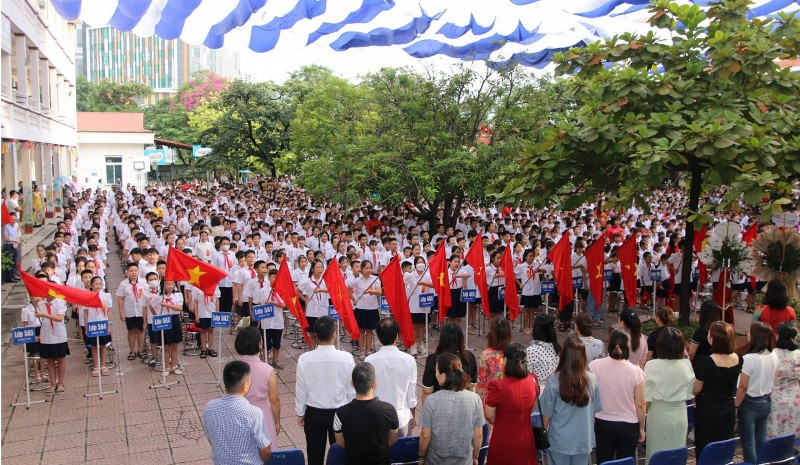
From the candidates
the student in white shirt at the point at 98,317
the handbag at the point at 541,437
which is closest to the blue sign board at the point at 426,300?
the student in white shirt at the point at 98,317

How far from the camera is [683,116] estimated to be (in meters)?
9.26

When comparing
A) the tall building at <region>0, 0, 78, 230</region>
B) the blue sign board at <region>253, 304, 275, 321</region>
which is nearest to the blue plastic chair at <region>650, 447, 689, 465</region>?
the blue sign board at <region>253, 304, 275, 321</region>

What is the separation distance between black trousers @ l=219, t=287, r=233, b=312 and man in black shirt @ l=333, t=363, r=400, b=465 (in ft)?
27.4

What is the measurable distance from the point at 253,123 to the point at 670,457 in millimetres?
30987

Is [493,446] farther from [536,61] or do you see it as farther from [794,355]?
[536,61]

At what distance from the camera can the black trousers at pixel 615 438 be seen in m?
5.49

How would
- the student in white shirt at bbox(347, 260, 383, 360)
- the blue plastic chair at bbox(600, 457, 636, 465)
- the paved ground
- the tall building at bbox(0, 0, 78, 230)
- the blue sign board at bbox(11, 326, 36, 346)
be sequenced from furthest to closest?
the tall building at bbox(0, 0, 78, 230) → the student in white shirt at bbox(347, 260, 383, 360) → the blue sign board at bbox(11, 326, 36, 346) → the paved ground → the blue plastic chair at bbox(600, 457, 636, 465)

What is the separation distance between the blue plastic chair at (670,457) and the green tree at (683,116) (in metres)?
3.89

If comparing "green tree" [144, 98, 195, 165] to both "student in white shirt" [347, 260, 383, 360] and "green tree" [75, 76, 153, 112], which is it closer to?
"green tree" [75, 76, 153, 112]

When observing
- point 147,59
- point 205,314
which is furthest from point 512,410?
point 147,59

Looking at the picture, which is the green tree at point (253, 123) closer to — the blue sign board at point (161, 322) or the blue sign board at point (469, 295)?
the blue sign board at point (469, 295)

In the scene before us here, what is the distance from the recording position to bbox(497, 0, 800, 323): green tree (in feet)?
27.2

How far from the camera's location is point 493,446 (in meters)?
5.10

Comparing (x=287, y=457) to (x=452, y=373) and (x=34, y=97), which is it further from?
(x=34, y=97)
